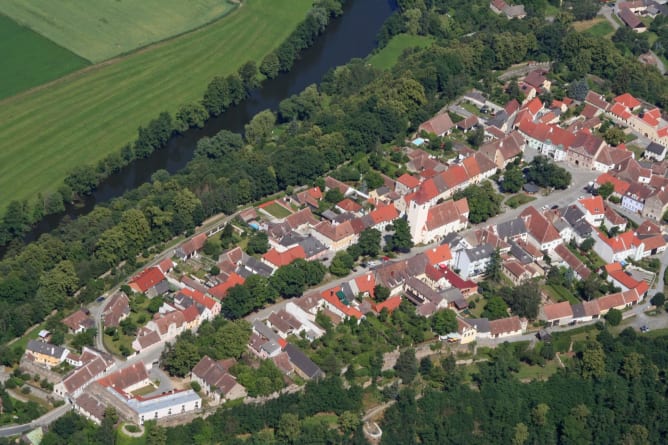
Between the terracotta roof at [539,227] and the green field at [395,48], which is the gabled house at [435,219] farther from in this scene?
the green field at [395,48]

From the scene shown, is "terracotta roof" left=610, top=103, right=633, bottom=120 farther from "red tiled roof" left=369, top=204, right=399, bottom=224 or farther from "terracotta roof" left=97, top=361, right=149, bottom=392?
"terracotta roof" left=97, top=361, right=149, bottom=392

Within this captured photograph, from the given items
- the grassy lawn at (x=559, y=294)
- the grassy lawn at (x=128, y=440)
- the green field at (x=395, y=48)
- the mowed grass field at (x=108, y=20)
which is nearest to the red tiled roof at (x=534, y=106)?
the green field at (x=395, y=48)

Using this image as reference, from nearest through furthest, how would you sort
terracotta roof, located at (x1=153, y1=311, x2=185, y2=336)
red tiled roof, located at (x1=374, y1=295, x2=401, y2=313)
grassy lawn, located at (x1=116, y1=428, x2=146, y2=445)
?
grassy lawn, located at (x1=116, y1=428, x2=146, y2=445) → terracotta roof, located at (x1=153, y1=311, x2=185, y2=336) → red tiled roof, located at (x1=374, y1=295, x2=401, y2=313)

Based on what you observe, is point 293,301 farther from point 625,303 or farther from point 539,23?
point 539,23

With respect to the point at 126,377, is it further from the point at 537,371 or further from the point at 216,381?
the point at 537,371

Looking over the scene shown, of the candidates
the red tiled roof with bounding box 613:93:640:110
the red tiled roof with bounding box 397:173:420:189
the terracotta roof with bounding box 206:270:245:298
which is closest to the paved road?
the terracotta roof with bounding box 206:270:245:298

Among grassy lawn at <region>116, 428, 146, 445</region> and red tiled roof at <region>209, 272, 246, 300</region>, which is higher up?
red tiled roof at <region>209, 272, 246, 300</region>

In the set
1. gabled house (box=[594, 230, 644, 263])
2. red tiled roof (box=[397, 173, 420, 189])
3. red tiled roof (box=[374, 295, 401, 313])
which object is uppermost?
gabled house (box=[594, 230, 644, 263])
